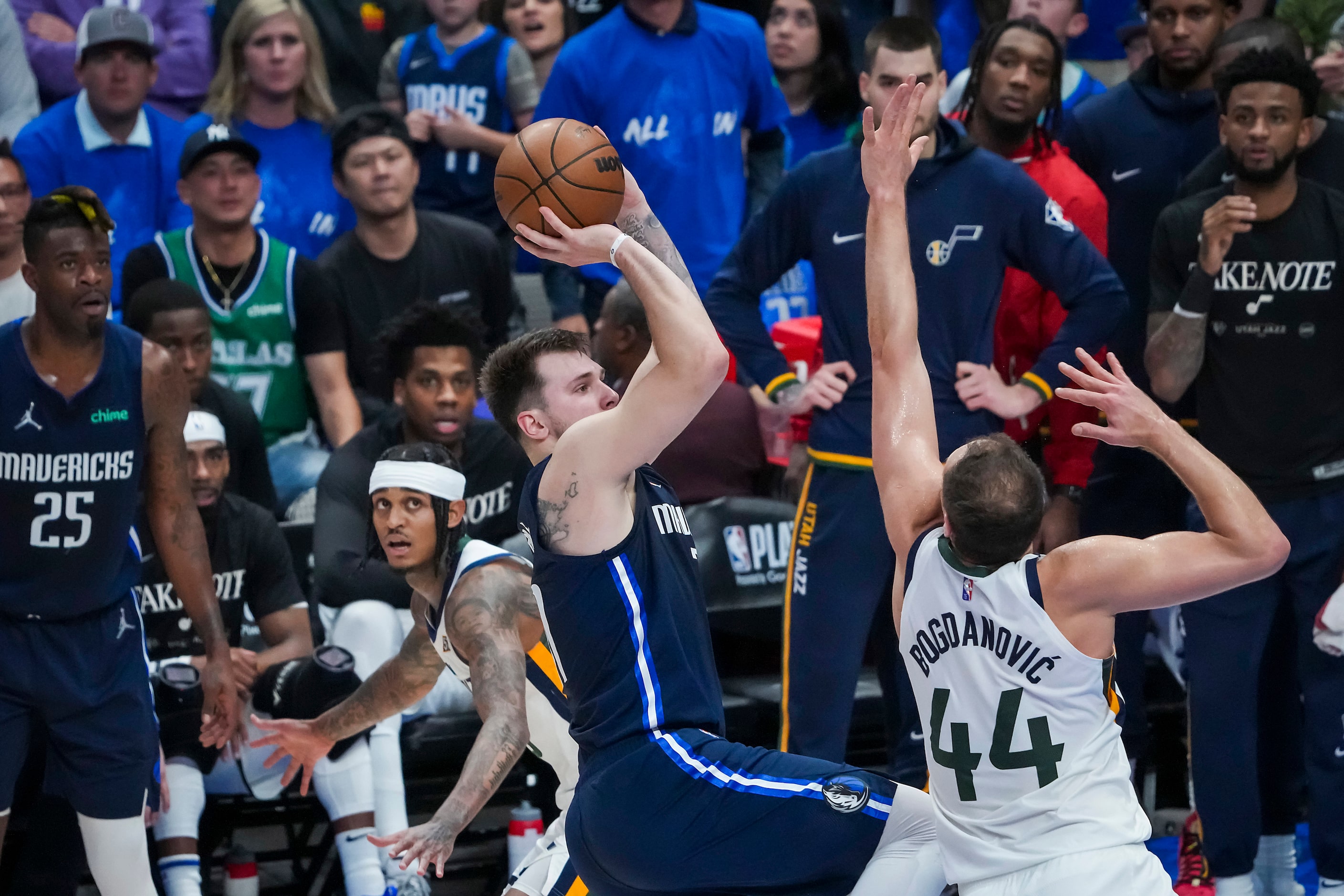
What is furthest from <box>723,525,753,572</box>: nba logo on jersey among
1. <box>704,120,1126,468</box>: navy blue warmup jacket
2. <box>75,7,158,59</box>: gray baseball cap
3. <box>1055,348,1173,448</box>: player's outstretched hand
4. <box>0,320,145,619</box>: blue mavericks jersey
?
<box>75,7,158,59</box>: gray baseball cap

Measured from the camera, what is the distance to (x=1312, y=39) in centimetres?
728

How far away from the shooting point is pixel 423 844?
13.5 ft

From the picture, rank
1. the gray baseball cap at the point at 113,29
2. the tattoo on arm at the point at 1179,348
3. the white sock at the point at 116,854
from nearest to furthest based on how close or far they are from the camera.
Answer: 1. the white sock at the point at 116,854
2. the tattoo on arm at the point at 1179,348
3. the gray baseball cap at the point at 113,29

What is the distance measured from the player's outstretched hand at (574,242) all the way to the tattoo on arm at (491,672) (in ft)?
4.45

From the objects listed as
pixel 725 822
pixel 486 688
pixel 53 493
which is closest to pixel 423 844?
pixel 486 688

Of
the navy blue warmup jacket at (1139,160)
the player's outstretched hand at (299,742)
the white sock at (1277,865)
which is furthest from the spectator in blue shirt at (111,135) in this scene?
the white sock at (1277,865)

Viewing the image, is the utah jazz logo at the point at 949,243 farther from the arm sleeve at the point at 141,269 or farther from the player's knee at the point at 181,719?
the arm sleeve at the point at 141,269

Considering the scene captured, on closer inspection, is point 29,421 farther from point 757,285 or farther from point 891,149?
point 891,149

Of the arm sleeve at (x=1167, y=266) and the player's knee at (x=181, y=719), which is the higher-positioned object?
the arm sleeve at (x=1167, y=266)

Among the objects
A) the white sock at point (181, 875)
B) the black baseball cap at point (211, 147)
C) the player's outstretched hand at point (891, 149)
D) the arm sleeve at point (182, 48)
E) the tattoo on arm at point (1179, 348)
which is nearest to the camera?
the player's outstretched hand at point (891, 149)

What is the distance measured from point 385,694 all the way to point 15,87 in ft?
13.5

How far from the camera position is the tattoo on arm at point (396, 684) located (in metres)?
5.27

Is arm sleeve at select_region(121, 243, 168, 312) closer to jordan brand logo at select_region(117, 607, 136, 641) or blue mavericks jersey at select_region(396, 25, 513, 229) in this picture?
blue mavericks jersey at select_region(396, 25, 513, 229)

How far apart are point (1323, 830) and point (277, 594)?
384 cm
